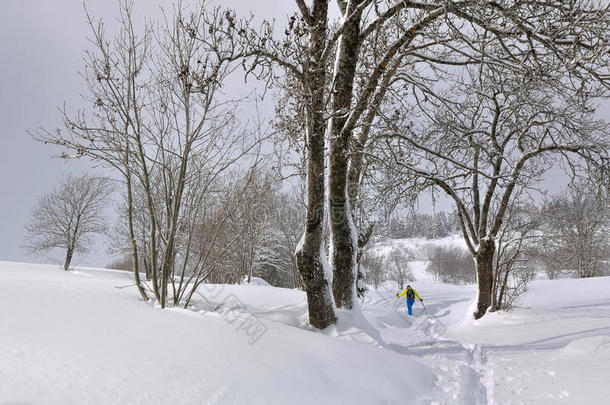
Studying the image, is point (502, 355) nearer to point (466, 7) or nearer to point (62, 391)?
point (466, 7)

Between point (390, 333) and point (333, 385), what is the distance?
4749 millimetres

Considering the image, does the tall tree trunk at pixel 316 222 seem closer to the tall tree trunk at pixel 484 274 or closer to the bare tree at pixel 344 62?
the bare tree at pixel 344 62

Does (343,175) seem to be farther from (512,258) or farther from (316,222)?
(512,258)

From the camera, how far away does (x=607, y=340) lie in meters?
5.25

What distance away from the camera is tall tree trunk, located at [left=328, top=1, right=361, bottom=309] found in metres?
5.34

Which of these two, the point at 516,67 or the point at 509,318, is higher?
the point at 516,67

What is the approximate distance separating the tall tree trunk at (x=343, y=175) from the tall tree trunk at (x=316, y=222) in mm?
411

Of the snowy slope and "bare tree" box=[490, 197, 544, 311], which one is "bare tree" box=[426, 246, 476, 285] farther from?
the snowy slope

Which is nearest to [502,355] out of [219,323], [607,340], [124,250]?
[607,340]

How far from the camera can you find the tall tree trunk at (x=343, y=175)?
5.34 meters

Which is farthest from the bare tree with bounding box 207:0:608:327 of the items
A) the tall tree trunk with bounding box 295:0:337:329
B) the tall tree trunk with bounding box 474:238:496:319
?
the tall tree trunk with bounding box 474:238:496:319

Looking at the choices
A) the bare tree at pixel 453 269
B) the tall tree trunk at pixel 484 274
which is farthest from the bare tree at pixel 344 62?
the bare tree at pixel 453 269

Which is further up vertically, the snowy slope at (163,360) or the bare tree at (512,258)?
the bare tree at (512,258)

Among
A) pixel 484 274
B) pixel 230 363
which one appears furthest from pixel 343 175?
pixel 484 274
